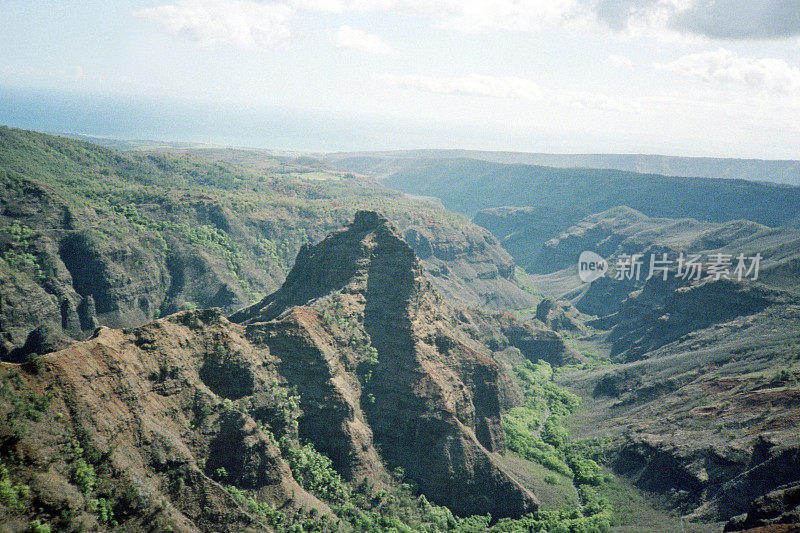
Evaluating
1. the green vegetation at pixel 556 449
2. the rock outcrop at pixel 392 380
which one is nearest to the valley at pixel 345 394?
the rock outcrop at pixel 392 380

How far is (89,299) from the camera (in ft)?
314

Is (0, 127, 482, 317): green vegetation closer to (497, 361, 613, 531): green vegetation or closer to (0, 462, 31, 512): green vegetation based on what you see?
(0, 462, 31, 512): green vegetation

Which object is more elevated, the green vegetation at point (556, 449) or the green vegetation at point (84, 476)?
the green vegetation at point (84, 476)

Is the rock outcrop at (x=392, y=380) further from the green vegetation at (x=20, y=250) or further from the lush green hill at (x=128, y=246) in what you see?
the green vegetation at (x=20, y=250)

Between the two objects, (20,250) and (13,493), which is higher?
(20,250)

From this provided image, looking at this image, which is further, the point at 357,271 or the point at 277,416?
the point at 357,271

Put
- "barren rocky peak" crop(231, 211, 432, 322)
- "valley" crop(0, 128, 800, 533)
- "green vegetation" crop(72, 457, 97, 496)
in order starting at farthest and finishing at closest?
1. "barren rocky peak" crop(231, 211, 432, 322)
2. "valley" crop(0, 128, 800, 533)
3. "green vegetation" crop(72, 457, 97, 496)

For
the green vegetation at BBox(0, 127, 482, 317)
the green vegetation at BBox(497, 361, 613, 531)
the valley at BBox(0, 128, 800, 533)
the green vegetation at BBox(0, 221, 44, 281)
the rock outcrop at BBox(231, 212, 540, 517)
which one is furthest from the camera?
the green vegetation at BBox(0, 127, 482, 317)

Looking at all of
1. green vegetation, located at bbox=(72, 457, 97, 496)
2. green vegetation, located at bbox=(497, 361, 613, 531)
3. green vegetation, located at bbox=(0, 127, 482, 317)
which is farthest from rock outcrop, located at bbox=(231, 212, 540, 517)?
green vegetation, located at bbox=(0, 127, 482, 317)

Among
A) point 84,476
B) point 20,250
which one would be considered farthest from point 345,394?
point 20,250

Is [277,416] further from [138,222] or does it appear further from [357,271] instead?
[138,222]

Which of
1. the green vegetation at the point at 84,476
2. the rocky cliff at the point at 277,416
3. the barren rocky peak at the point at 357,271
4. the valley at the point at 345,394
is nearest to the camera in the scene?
the green vegetation at the point at 84,476

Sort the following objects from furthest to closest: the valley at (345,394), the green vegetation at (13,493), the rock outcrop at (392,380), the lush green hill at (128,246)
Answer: the lush green hill at (128,246) → the rock outcrop at (392,380) → the valley at (345,394) → the green vegetation at (13,493)

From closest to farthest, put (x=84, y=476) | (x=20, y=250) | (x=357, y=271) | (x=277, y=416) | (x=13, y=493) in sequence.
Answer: (x=13, y=493) → (x=84, y=476) → (x=277, y=416) → (x=357, y=271) → (x=20, y=250)
